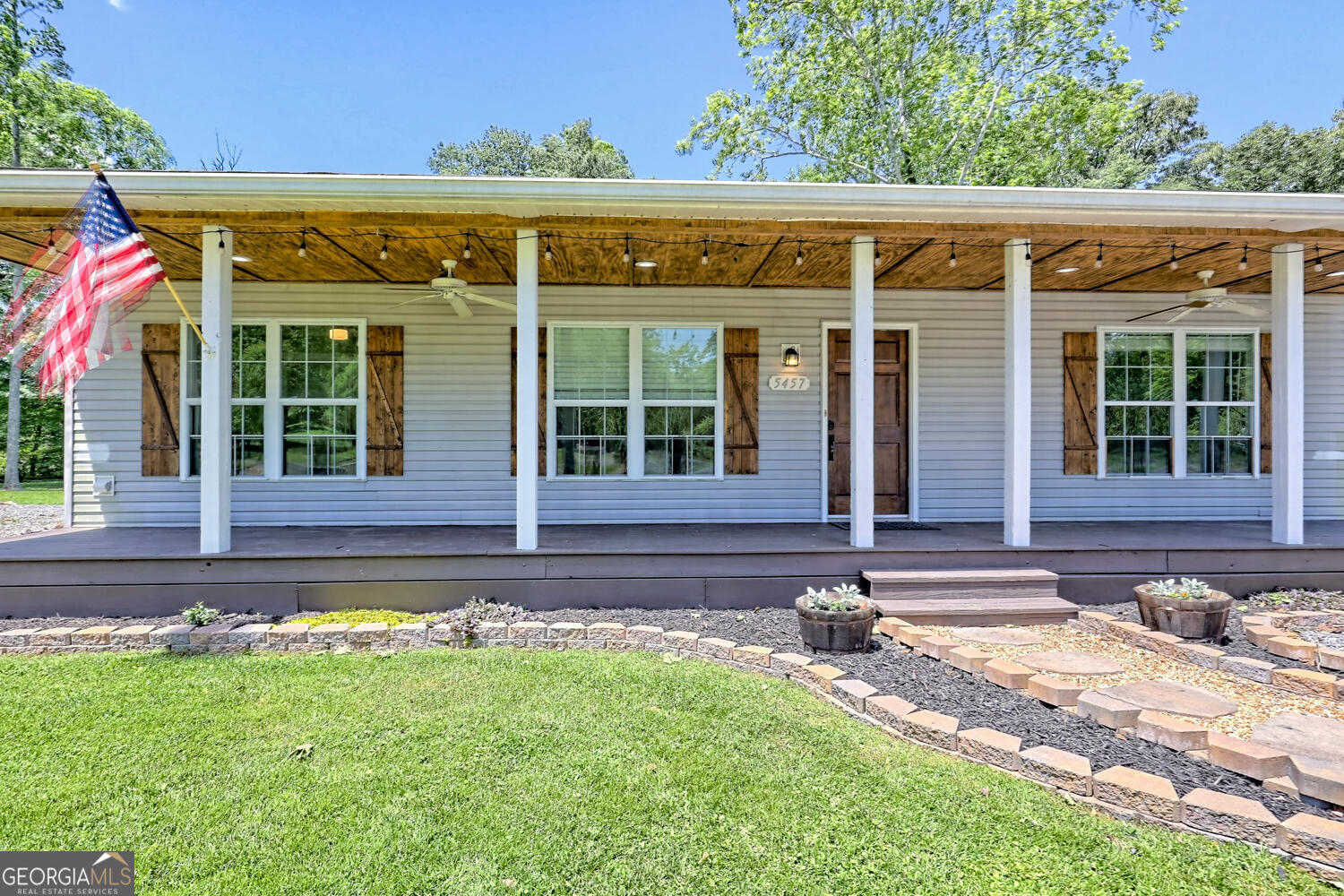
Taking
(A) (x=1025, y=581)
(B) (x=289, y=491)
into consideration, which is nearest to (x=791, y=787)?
(A) (x=1025, y=581)

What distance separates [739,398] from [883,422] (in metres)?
1.38

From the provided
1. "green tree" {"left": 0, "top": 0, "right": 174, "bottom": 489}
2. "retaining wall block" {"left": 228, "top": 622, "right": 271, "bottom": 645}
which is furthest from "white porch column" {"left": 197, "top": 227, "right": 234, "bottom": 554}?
"green tree" {"left": 0, "top": 0, "right": 174, "bottom": 489}

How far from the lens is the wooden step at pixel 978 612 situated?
3965 millimetres

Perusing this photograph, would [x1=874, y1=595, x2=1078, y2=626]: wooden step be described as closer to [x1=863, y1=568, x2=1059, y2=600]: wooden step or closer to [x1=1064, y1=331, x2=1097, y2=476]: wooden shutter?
[x1=863, y1=568, x2=1059, y2=600]: wooden step

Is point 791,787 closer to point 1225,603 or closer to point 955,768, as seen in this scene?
point 955,768

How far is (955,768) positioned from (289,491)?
18.2 feet

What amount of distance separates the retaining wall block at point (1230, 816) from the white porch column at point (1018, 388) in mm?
2636

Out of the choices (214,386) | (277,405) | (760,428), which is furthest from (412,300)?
(760,428)

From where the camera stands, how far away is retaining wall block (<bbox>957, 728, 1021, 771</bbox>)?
227 cm

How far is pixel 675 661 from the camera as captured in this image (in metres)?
3.39

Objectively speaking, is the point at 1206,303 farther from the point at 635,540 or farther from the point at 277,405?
the point at 277,405

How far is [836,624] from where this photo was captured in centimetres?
341

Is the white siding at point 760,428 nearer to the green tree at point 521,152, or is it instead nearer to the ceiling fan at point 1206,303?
the ceiling fan at point 1206,303

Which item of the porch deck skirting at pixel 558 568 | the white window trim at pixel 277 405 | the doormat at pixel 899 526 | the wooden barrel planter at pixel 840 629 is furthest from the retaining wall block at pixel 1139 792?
the white window trim at pixel 277 405
